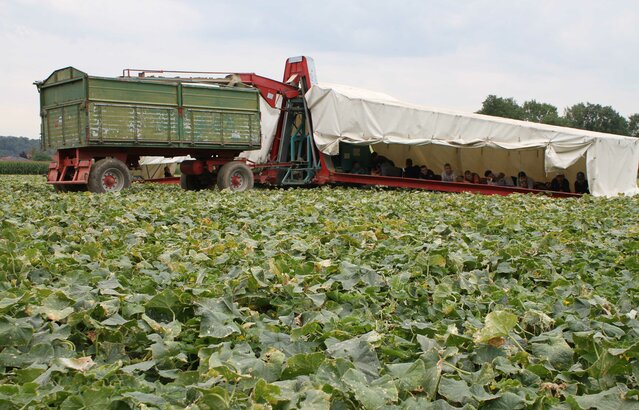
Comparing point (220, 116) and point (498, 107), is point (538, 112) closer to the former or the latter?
point (498, 107)

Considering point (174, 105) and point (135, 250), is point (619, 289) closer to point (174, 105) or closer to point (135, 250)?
point (135, 250)

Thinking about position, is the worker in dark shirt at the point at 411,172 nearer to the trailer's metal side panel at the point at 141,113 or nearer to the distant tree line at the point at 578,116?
the trailer's metal side panel at the point at 141,113

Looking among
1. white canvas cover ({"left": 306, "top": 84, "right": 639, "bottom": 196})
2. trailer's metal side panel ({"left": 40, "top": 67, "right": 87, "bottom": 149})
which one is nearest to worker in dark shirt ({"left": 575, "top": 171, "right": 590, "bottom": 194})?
white canvas cover ({"left": 306, "top": 84, "right": 639, "bottom": 196})

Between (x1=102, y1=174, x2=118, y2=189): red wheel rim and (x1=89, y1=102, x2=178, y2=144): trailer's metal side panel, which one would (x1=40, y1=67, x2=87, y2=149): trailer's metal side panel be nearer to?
(x1=89, y1=102, x2=178, y2=144): trailer's metal side panel

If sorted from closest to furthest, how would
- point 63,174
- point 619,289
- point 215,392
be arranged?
point 215,392, point 619,289, point 63,174

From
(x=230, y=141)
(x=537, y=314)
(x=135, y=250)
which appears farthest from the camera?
(x=230, y=141)

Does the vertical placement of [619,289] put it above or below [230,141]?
below

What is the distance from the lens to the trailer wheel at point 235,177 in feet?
52.5

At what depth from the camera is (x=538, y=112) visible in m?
85.4

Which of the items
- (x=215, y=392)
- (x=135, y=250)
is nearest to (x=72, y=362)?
(x=215, y=392)

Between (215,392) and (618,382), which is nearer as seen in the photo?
(215,392)

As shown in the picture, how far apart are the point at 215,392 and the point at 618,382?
1566 mm

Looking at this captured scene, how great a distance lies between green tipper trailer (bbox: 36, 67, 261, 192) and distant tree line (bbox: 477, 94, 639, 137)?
6201 cm

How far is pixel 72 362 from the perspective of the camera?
245 centimetres
